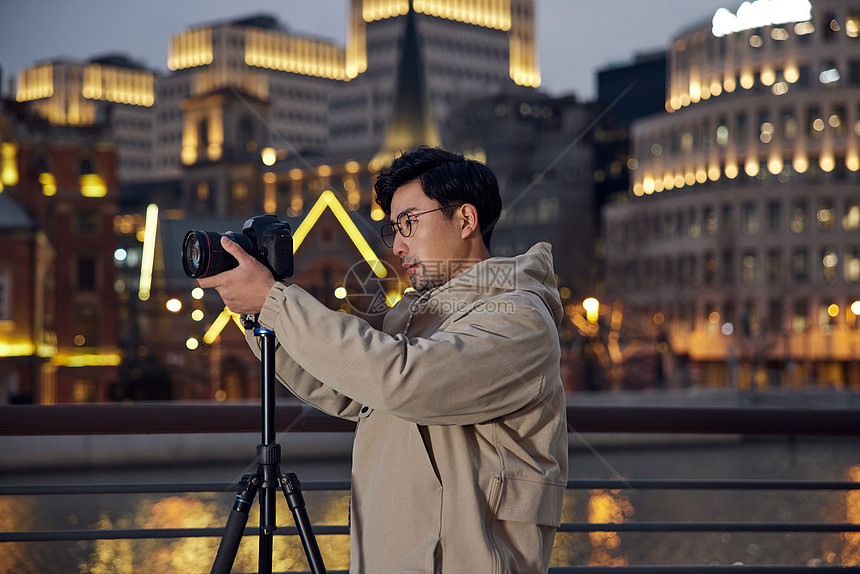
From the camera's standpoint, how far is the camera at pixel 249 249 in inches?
97.3

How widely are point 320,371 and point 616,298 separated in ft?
160

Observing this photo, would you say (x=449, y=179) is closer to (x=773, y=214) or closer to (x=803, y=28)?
(x=773, y=214)

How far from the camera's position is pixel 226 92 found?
8569 cm

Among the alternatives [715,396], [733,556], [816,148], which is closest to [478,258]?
[733,556]

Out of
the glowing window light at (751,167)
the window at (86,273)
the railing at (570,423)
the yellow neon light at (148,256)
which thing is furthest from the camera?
the glowing window light at (751,167)

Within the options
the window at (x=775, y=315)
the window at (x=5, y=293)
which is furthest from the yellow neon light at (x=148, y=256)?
the window at (x=775, y=315)

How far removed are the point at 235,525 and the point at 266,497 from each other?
0.10 m

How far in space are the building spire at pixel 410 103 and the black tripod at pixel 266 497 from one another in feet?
222

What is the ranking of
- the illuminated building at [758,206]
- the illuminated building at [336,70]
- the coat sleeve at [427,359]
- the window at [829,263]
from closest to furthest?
the coat sleeve at [427,359] → the illuminated building at [758,206] → the window at [829,263] → the illuminated building at [336,70]

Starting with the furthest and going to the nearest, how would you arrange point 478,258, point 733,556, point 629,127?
point 629,127 < point 733,556 < point 478,258

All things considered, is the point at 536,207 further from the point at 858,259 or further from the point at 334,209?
the point at 334,209

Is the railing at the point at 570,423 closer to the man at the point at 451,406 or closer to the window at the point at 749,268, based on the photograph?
the man at the point at 451,406

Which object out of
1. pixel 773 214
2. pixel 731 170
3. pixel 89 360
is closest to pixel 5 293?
pixel 89 360

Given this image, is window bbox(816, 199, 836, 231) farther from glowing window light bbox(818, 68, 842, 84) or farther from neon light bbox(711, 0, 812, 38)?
neon light bbox(711, 0, 812, 38)
